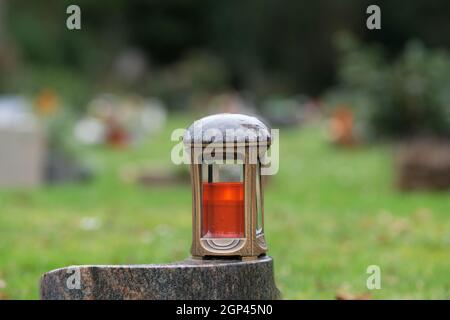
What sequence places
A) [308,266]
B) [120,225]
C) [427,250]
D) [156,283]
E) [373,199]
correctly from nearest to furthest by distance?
[156,283]
[308,266]
[427,250]
[120,225]
[373,199]

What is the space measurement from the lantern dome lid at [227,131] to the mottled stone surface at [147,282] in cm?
53

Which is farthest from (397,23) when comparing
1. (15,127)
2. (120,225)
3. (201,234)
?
(201,234)

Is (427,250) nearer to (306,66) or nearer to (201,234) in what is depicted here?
(201,234)

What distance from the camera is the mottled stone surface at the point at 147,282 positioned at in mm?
4043

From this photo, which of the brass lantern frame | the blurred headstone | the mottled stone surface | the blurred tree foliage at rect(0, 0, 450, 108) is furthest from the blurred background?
the mottled stone surface

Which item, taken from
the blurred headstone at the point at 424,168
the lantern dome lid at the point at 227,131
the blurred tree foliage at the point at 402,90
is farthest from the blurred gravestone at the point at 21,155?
the lantern dome lid at the point at 227,131

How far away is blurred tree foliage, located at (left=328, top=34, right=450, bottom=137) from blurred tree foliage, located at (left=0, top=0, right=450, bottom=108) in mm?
16960

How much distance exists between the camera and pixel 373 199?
1075 cm

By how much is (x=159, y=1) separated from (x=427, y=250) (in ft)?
138

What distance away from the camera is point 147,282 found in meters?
4.06

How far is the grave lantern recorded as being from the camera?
4301 mm

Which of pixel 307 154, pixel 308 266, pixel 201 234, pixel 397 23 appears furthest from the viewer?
pixel 397 23

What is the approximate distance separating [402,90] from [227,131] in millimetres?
11023

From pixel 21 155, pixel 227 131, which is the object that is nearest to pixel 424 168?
pixel 21 155
